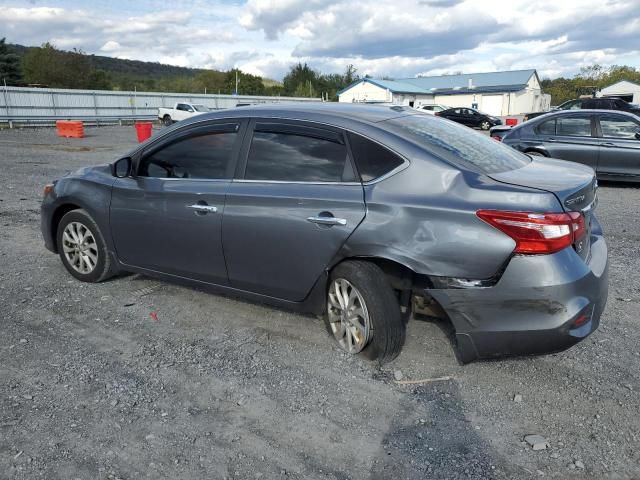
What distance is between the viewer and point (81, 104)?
3394 centimetres

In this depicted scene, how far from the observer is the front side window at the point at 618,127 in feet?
32.3

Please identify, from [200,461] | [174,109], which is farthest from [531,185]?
[174,109]

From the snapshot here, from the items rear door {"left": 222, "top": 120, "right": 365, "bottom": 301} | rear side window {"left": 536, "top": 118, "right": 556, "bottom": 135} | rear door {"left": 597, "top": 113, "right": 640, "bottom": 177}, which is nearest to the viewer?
rear door {"left": 222, "top": 120, "right": 365, "bottom": 301}

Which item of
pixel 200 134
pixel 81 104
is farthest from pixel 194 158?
pixel 81 104

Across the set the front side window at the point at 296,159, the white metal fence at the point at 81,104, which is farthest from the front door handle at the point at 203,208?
the white metal fence at the point at 81,104

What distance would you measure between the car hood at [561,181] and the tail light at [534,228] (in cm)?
14

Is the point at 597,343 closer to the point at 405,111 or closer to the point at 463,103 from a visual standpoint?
the point at 405,111

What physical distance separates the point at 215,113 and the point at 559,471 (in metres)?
3.32

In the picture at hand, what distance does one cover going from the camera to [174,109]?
1446 inches

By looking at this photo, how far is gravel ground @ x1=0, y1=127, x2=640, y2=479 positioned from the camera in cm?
259

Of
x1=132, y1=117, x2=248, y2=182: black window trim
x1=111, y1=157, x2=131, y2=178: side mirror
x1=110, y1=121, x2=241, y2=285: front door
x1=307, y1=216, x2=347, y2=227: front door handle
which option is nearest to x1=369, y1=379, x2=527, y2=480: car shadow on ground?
x1=307, y1=216, x2=347, y2=227: front door handle

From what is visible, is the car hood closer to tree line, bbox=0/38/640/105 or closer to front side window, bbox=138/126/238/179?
front side window, bbox=138/126/238/179

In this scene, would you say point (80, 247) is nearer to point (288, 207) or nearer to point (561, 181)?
point (288, 207)

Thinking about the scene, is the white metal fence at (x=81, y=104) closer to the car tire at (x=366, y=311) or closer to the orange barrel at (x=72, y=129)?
the orange barrel at (x=72, y=129)
